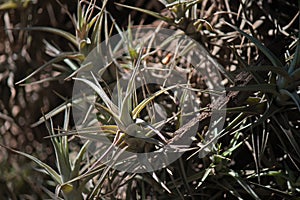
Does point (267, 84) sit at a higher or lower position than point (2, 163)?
higher

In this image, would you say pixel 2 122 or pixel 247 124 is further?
pixel 2 122

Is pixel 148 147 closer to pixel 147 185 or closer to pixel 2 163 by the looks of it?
pixel 147 185

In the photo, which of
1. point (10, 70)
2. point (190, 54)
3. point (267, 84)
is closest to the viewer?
point (267, 84)

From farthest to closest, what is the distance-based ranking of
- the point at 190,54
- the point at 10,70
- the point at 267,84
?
1. the point at 10,70
2. the point at 190,54
3. the point at 267,84

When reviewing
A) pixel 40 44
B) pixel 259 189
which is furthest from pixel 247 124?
pixel 40 44

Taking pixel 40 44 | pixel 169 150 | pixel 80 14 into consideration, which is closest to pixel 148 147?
pixel 169 150

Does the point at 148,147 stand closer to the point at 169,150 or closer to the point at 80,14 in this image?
the point at 169,150
